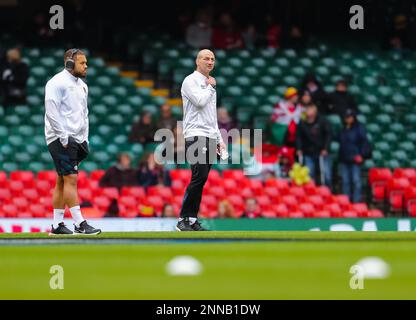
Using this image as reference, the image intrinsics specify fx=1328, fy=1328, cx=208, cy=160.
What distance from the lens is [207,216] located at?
69.9ft

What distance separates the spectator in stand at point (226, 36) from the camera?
26422 mm

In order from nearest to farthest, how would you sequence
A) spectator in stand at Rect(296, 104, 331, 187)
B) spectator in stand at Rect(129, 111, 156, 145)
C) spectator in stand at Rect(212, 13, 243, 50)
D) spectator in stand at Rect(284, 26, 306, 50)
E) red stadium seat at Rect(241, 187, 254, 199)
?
1. red stadium seat at Rect(241, 187, 254, 199)
2. spectator in stand at Rect(296, 104, 331, 187)
3. spectator in stand at Rect(129, 111, 156, 145)
4. spectator in stand at Rect(212, 13, 243, 50)
5. spectator in stand at Rect(284, 26, 306, 50)

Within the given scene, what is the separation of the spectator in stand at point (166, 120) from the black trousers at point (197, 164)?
27.6ft

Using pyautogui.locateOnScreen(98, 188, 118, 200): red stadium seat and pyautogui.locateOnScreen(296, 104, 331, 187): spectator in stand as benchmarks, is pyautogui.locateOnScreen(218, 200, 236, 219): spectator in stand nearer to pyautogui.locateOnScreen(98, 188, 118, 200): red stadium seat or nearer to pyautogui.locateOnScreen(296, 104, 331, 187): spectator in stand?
pyautogui.locateOnScreen(98, 188, 118, 200): red stadium seat

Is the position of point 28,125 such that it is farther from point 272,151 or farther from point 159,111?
point 272,151

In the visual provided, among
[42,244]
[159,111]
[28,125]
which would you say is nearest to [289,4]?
[159,111]

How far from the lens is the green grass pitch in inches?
435

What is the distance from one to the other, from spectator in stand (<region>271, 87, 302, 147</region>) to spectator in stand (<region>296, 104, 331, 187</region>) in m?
0.32

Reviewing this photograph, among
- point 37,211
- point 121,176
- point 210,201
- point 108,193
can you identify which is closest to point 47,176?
point 37,211

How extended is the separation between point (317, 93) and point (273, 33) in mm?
3294

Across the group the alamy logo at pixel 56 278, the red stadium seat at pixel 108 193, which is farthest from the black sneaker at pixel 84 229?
the red stadium seat at pixel 108 193

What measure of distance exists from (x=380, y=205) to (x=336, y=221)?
221 centimetres

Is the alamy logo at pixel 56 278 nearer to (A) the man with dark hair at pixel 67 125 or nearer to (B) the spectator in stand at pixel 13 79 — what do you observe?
(A) the man with dark hair at pixel 67 125

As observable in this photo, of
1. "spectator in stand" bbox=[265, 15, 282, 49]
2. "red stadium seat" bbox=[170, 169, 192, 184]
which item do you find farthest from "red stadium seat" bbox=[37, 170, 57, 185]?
"spectator in stand" bbox=[265, 15, 282, 49]
